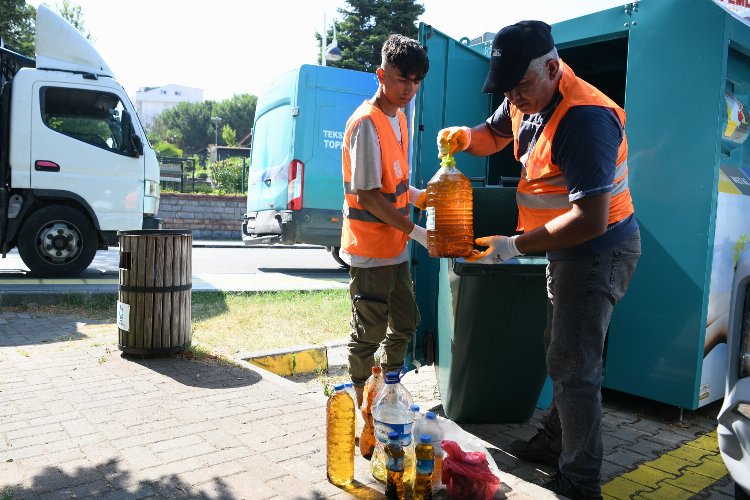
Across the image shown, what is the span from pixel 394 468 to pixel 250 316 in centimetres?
424

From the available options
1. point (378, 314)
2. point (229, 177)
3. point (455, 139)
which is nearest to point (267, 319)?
point (378, 314)

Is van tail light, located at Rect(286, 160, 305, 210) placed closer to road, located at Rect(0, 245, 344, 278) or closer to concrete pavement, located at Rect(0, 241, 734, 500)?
road, located at Rect(0, 245, 344, 278)

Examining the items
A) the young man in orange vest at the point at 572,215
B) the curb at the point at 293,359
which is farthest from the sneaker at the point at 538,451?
the curb at the point at 293,359

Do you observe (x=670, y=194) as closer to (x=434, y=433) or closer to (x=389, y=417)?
(x=434, y=433)

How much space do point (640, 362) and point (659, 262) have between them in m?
0.68

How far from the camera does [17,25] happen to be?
2217cm

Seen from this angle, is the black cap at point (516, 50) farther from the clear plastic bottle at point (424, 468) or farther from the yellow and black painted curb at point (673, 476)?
the yellow and black painted curb at point (673, 476)

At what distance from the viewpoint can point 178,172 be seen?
23.9 meters

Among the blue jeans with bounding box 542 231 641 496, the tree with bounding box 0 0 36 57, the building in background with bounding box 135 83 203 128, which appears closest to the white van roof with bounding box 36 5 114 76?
the blue jeans with bounding box 542 231 641 496

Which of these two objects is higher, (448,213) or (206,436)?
(448,213)

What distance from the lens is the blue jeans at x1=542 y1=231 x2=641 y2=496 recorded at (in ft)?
8.27

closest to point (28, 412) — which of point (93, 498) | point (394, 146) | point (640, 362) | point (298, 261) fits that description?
point (93, 498)

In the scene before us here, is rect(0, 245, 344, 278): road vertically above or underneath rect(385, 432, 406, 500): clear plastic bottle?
underneath

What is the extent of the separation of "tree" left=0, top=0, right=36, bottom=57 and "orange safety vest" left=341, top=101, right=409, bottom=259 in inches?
863
